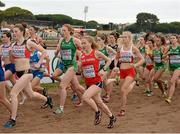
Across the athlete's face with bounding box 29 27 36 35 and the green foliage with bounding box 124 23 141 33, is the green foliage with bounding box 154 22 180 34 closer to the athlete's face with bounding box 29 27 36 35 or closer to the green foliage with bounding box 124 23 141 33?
the green foliage with bounding box 124 23 141 33

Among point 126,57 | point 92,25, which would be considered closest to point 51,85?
point 126,57

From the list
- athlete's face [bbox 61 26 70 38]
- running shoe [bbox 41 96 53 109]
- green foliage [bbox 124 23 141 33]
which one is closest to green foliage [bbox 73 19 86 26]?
green foliage [bbox 124 23 141 33]

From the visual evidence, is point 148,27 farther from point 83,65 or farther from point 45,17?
point 83,65

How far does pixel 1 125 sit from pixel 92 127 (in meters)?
1.99

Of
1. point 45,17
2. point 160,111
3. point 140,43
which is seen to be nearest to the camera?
point 160,111

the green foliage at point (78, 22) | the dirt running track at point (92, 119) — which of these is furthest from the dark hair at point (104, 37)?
the green foliage at point (78, 22)

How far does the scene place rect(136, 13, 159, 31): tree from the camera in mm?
88812

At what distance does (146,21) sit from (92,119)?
80.2 meters

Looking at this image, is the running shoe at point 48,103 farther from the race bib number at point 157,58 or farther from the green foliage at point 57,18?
the green foliage at point 57,18

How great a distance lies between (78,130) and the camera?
9.34 m

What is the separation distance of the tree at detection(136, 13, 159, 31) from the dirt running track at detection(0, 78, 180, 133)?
75.6 meters

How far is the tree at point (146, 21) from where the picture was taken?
88812mm

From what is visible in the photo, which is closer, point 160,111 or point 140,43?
point 160,111

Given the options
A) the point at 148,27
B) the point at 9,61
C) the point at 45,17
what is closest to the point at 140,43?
the point at 9,61
